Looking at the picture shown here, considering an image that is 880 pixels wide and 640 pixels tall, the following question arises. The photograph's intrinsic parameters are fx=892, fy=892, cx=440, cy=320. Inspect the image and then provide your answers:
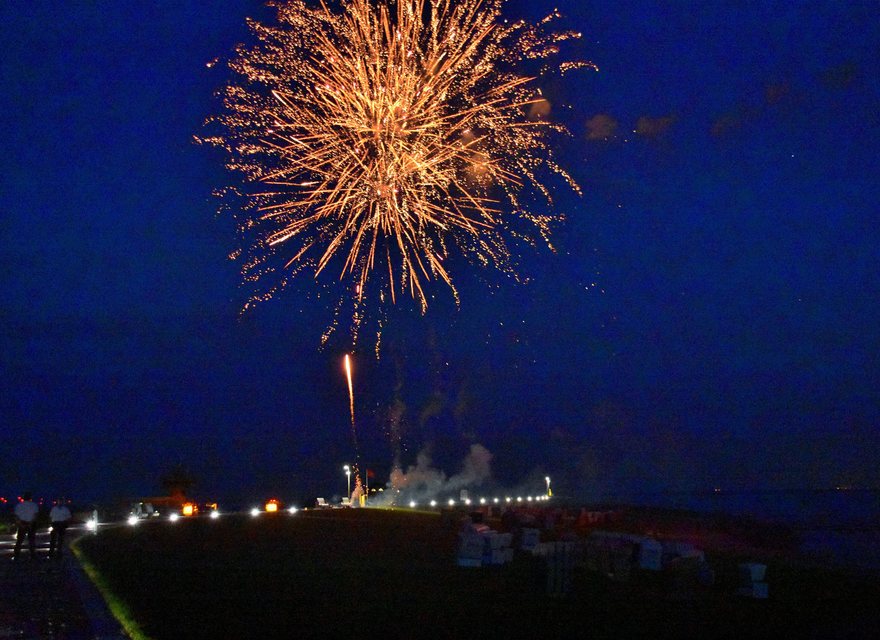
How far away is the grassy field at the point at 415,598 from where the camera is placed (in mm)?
11094

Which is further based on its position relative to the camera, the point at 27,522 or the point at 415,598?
the point at 27,522

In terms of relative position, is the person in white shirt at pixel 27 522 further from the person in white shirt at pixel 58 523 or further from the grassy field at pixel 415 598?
the grassy field at pixel 415 598

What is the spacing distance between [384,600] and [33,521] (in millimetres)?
10280

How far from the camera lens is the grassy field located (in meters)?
11.1

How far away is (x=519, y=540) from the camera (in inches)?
847

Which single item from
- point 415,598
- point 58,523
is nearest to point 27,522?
point 58,523

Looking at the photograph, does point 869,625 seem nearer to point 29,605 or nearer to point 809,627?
point 809,627

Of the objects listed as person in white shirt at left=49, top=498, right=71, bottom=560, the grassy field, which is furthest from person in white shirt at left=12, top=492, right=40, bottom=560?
the grassy field

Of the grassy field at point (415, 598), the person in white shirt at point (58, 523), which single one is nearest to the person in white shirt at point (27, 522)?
the person in white shirt at point (58, 523)

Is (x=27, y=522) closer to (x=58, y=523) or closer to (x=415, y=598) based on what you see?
(x=58, y=523)

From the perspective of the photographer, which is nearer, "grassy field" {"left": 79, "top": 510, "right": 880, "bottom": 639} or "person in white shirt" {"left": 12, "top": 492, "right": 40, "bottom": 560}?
"grassy field" {"left": 79, "top": 510, "right": 880, "bottom": 639}

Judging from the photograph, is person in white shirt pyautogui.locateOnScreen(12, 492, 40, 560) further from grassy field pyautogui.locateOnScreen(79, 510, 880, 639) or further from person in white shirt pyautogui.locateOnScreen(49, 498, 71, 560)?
grassy field pyautogui.locateOnScreen(79, 510, 880, 639)

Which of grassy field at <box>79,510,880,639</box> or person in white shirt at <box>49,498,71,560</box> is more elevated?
person in white shirt at <box>49,498,71,560</box>

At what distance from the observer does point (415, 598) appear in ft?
44.3
